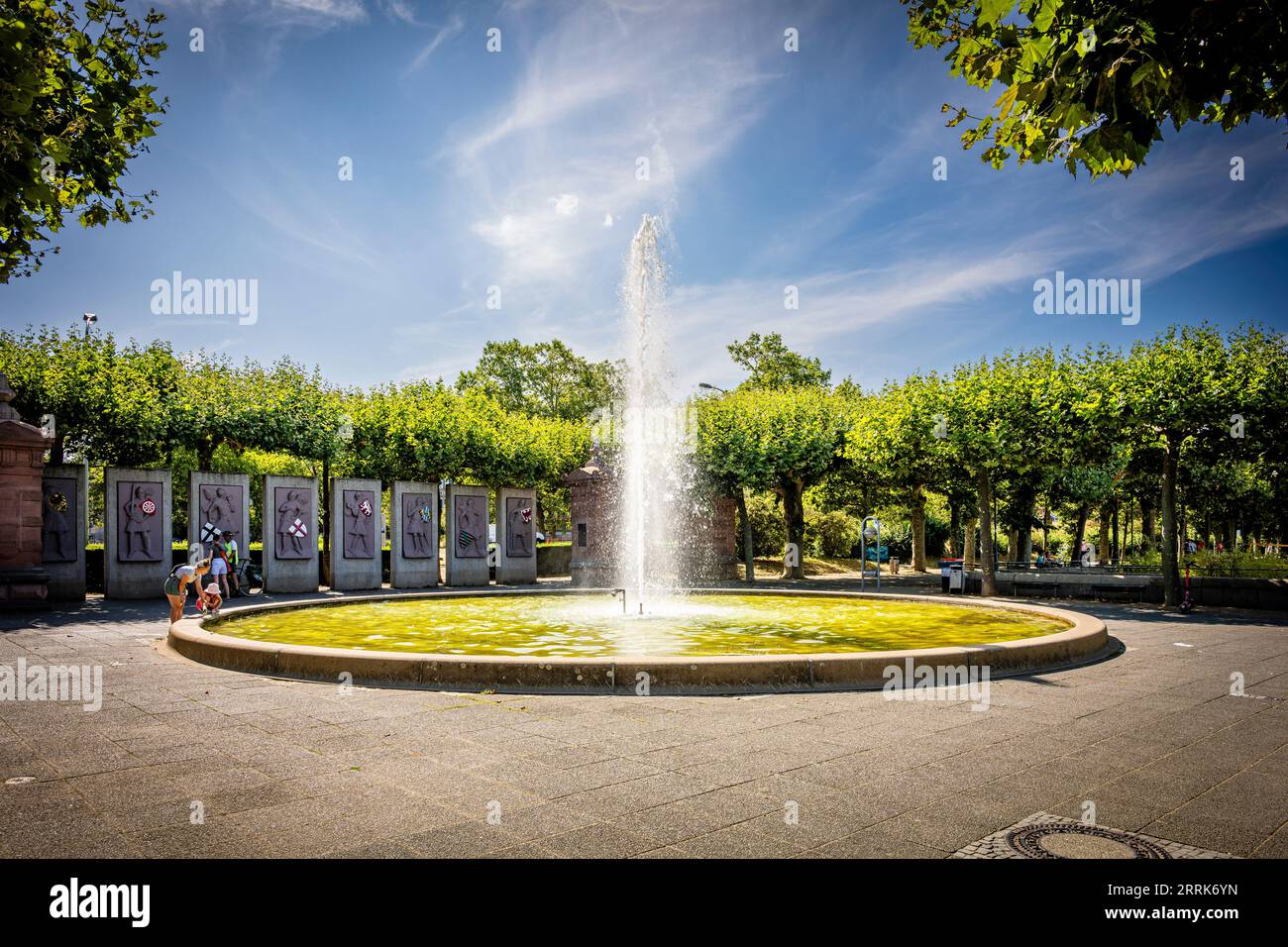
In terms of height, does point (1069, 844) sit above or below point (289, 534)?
below

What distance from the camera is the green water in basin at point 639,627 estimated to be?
1102 cm

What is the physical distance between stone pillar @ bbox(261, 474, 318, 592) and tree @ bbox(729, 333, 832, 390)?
47458 millimetres

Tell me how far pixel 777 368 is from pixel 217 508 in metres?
52.9

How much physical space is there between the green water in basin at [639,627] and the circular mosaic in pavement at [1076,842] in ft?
18.7

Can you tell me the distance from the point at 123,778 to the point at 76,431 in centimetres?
2377

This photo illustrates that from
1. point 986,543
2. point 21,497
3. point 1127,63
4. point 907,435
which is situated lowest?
point 986,543

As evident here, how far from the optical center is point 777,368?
68688 mm

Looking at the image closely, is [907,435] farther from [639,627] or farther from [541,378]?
[541,378]

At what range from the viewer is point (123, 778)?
5.10m

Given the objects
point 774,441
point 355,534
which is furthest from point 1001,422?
point 355,534

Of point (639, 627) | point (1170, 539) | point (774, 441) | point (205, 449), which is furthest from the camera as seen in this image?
point (774, 441)

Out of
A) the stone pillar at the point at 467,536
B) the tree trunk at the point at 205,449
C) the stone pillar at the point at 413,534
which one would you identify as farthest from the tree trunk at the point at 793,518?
the tree trunk at the point at 205,449
